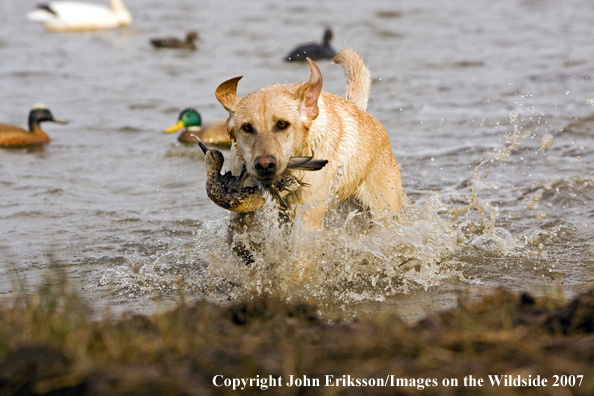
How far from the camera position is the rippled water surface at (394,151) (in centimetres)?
533

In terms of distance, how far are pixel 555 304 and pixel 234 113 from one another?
2418 mm

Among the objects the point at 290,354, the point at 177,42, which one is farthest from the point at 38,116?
the point at 290,354

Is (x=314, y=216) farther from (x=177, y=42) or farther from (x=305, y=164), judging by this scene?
(x=177, y=42)

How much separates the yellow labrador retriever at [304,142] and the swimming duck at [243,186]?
2 cm

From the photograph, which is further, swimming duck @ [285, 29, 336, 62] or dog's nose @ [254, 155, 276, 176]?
swimming duck @ [285, 29, 336, 62]

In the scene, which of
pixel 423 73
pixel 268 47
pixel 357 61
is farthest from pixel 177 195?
Answer: pixel 268 47

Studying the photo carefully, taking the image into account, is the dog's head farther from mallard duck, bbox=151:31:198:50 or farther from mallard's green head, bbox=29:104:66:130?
mallard duck, bbox=151:31:198:50

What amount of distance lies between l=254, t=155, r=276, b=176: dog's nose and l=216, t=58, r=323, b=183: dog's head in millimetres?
15

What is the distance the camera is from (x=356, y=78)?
6121 mm

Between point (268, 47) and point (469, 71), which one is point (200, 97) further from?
point (469, 71)

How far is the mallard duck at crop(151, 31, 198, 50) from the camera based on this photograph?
17.2 metres

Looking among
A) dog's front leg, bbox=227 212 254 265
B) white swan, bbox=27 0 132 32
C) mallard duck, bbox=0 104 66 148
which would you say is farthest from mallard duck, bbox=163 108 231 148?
white swan, bbox=27 0 132 32

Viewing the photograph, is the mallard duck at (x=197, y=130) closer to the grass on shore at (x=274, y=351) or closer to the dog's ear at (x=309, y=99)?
the dog's ear at (x=309, y=99)

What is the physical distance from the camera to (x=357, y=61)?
608 cm
